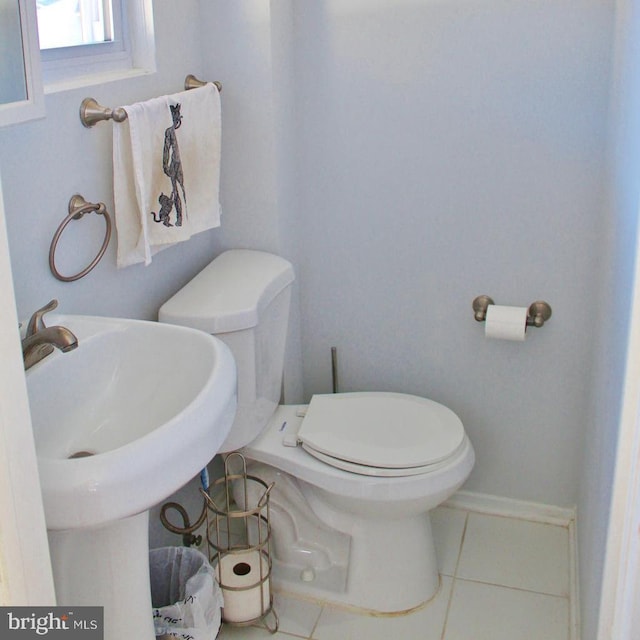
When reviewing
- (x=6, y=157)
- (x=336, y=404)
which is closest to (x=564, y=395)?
(x=336, y=404)

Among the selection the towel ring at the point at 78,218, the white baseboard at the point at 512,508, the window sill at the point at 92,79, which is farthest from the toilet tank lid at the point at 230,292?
the white baseboard at the point at 512,508

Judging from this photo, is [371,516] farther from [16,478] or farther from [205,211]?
[16,478]

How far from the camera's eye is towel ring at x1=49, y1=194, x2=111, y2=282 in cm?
167

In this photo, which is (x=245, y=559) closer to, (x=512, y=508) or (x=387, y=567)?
(x=387, y=567)

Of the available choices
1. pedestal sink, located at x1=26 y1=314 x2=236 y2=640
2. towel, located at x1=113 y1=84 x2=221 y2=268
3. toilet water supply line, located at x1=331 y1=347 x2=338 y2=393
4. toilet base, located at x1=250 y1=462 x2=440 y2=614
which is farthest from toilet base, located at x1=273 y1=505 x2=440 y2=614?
towel, located at x1=113 y1=84 x2=221 y2=268

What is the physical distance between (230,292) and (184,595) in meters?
0.69

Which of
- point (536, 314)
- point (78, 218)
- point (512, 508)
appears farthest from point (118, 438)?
point (512, 508)

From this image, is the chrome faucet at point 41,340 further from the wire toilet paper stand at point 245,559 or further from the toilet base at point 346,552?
the toilet base at point 346,552

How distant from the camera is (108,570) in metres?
1.50

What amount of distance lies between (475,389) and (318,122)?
866 millimetres

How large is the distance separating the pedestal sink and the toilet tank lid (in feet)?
0.91

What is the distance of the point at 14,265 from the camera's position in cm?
158

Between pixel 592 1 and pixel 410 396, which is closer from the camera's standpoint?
pixel 592 1

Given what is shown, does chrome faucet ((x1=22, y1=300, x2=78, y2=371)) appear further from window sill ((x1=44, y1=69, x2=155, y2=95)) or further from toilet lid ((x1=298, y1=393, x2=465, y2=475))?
toilet lid ((x1=298, y1=393, x2=465, y2=475))
